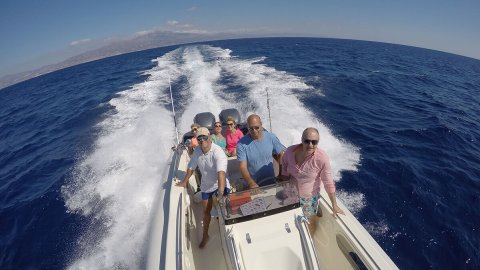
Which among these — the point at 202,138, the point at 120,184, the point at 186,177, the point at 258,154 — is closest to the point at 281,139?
the point at 258,154

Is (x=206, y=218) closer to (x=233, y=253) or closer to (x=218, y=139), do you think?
(x=233, y=253)

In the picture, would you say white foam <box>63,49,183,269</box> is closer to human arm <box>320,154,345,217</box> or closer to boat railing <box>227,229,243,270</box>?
boat railing <box>227,229,243,270</box>

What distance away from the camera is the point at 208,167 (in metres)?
3.45

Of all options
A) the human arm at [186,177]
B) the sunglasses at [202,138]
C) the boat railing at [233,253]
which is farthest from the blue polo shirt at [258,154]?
the boat railing at [233,253]

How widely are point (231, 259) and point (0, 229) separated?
6.91 metres

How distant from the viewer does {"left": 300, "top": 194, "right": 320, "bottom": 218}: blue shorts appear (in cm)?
327

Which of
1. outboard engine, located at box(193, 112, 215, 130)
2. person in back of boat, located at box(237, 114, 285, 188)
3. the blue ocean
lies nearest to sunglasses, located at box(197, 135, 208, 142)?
person in back of boat, located at box(237, 114, 285, 188)

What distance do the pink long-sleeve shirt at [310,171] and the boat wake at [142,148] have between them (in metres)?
2.60

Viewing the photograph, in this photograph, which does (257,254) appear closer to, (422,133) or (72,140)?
(422,133)

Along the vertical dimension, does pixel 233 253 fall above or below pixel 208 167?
below

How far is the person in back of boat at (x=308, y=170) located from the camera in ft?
9.38

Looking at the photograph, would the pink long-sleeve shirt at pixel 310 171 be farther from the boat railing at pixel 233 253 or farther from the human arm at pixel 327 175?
the boat railing at pixel 233 253

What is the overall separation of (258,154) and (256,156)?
39 mm

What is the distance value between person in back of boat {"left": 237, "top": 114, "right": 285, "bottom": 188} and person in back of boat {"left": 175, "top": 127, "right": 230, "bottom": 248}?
0.28m
